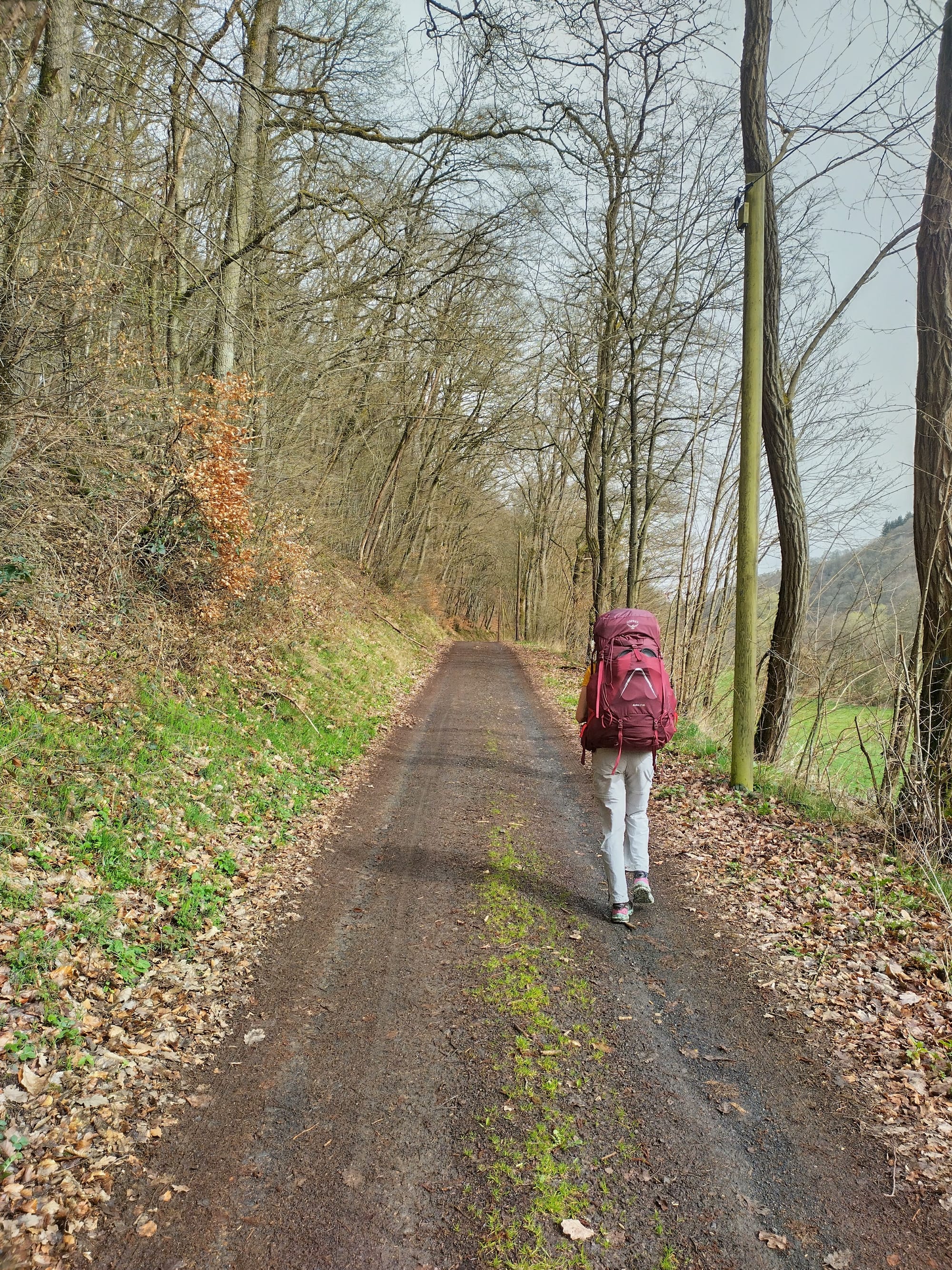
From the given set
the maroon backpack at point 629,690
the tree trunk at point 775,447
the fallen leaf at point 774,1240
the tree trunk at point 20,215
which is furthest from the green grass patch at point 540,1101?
the tree trunk at point 20,215

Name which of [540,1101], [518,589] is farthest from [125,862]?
[518,589]

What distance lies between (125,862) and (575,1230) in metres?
3.67

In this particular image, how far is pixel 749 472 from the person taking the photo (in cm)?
779

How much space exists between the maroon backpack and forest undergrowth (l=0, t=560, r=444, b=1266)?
2.63m

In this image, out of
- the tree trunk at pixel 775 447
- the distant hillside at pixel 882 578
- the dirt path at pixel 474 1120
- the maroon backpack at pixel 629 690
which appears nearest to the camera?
the dirt path at pixel 474 1120

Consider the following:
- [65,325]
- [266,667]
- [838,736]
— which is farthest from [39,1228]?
[266,667]

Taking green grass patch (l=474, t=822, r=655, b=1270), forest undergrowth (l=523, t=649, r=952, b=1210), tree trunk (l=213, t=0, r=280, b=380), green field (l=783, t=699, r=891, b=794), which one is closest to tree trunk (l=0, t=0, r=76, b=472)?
tree trunk (l=213, t=0, r=280, b=380)

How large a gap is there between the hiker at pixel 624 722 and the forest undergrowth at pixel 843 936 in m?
0.86

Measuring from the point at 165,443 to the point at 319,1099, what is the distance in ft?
24.6

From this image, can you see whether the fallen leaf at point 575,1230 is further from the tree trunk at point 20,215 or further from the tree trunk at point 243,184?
the tree trunk at point 243,184

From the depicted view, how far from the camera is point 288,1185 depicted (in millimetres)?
2820

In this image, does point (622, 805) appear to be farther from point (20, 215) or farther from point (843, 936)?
point (20, 215)

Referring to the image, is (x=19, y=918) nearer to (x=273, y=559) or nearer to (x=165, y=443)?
(x=165, y=443)

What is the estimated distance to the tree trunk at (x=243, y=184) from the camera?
9922mm
